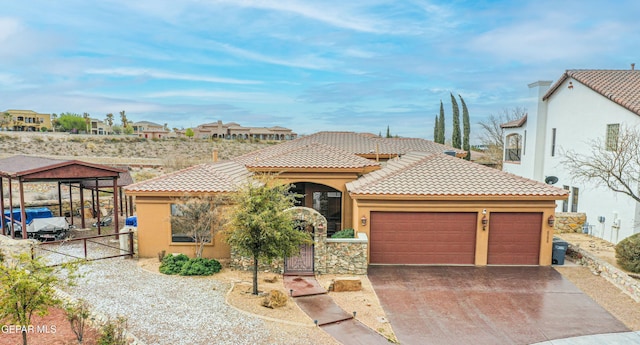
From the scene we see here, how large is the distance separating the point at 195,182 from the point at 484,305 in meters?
12.1

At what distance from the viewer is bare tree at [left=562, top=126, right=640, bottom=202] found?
1730cm

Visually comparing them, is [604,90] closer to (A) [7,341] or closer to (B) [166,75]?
(A) [7,341]

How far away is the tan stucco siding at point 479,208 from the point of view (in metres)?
15.8

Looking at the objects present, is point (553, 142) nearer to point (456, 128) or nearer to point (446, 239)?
point (446, 239)

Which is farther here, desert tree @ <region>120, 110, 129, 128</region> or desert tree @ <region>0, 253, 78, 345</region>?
desert tree @ <region>120, 110, 129, 128</region>

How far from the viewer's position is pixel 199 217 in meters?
15.0

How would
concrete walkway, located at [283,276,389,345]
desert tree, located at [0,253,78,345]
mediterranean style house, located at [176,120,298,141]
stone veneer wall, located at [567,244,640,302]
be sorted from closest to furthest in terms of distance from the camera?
desert tree, located at [0,253,78,345], concrete walkway, located at [283,276,389,345], stone veneer wall, located at [567,244,640,302], mediterranean style house, located at [176,120,298,141]

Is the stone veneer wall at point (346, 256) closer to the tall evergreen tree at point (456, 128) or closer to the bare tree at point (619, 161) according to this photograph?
the bare tree at point (619, 161)

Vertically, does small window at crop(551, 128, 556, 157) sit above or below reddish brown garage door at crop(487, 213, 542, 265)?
above

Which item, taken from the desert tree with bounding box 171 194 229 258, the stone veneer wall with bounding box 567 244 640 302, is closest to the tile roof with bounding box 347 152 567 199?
the stone veneer wall with bounding box 567 244 640 302

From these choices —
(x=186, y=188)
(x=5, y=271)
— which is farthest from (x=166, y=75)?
(x=5, y=271)

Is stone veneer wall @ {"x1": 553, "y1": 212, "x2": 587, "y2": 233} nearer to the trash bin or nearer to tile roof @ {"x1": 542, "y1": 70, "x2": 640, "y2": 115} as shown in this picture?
tile roof @ {"x1": 542, "y1": 70, "x2": 640, "y2": 115}

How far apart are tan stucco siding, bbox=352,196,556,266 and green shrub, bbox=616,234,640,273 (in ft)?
7.73

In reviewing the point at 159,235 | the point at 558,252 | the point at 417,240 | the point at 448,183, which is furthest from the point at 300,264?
the point at 558,252
